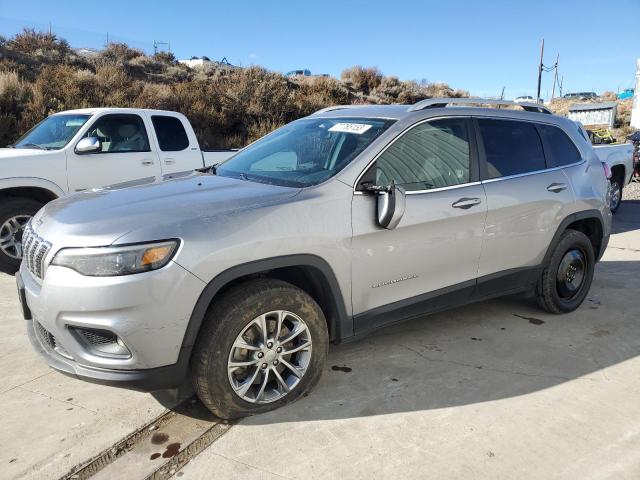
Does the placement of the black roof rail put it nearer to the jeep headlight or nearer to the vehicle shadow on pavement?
the vehicle shadow on pavement

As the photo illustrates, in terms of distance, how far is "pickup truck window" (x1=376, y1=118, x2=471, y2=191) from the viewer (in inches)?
139

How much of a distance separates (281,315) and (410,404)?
0.97m

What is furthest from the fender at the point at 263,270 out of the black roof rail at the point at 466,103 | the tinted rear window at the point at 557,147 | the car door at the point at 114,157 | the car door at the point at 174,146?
the car door at the point at 174,146

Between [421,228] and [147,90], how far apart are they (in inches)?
626

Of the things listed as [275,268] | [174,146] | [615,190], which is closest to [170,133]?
[174,146]

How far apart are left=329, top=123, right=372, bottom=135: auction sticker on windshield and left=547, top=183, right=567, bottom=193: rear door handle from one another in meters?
1.73

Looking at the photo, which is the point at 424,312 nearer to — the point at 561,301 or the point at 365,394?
the point at 365,394

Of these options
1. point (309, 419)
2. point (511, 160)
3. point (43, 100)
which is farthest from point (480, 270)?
point (43, 100)

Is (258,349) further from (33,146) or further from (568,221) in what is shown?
(33,146)

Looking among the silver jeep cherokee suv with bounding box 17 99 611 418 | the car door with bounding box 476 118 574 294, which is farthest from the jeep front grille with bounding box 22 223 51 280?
the car door with bounding box 476 118 574 294

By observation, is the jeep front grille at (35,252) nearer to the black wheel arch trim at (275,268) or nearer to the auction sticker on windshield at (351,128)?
the black wheel arch trim at (275,268)

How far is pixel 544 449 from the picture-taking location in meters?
2.79

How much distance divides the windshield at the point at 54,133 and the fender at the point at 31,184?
0.53 m

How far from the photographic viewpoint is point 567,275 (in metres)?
4.74
